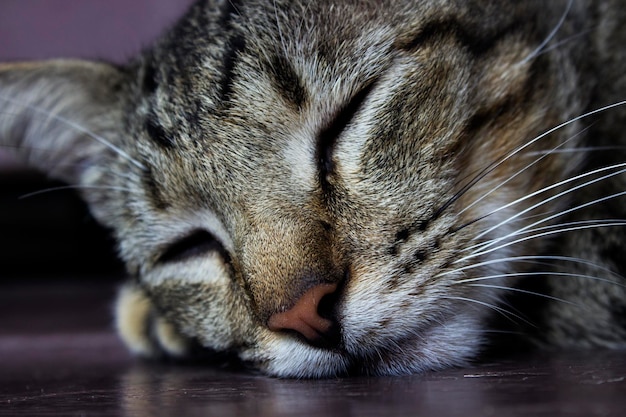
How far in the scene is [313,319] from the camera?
3.24 ft

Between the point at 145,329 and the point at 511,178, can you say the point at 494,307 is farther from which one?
the point at 145,329

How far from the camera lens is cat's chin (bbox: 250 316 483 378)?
1023 millimetres

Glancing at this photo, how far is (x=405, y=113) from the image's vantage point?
1.12m

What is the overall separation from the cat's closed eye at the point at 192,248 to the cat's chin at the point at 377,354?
0.23 metres

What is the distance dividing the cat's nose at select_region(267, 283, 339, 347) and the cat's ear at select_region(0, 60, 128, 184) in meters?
0.59

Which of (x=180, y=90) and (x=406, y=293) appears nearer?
(x=406, y=293)

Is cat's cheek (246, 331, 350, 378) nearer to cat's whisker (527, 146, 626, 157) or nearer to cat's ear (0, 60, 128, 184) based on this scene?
cat's whisker (527, 146, 626, 157)

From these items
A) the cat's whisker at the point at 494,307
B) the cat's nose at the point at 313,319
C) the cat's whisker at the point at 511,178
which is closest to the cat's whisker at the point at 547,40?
the cat's whisker at the point at 511,178

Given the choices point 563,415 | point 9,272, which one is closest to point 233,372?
point 563,415

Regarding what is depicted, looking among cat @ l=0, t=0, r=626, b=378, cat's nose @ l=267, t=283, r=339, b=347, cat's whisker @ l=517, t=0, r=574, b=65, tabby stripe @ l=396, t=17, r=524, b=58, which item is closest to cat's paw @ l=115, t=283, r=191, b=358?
cat @ l=0, t=0, r=626, b=378

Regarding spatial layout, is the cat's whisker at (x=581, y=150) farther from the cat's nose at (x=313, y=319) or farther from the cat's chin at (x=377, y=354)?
the cat's nose at (x=313, y=319)

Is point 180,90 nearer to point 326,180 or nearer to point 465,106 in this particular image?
point 326,180

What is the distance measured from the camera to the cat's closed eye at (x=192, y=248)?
126 cm

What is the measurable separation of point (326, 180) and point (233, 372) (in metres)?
0.34
